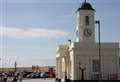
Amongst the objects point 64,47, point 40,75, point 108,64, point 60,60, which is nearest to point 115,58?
point 108,64

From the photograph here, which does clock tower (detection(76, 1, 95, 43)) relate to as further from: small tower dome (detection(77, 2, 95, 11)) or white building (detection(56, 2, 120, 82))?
white building (detection(56, 2, 120, 82))

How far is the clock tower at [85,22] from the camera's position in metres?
57.3

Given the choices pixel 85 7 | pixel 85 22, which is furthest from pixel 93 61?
pixel 85 7

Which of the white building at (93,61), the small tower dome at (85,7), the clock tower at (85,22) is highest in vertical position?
the small tower dome at (85,7)

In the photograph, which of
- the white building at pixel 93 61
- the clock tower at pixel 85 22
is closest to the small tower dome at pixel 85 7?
the clock tower at pixel 85 22

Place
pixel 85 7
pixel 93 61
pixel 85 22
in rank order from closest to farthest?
1. pixel 93 61
2. pixel 85 7
3. pixel 85 22

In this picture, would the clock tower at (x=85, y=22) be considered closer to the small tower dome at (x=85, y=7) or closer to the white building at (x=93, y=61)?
the small tower dome at (x=85, y=7)

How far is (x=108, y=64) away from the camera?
54625mm

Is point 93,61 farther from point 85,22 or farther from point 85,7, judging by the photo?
point 85,7

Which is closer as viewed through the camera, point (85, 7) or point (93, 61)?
point (93, 61)

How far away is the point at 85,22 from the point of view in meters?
57.9

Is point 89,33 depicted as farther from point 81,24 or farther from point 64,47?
point 64,47

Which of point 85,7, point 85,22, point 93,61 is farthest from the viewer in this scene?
point 85,22

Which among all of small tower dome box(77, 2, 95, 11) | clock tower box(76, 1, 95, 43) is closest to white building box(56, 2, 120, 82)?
clock tower box(76, 1, 95, 43)
